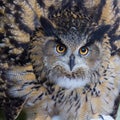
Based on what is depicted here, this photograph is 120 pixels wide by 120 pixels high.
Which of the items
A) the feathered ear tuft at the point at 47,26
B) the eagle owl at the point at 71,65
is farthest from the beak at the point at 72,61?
the feathered ear tuft at the point at 47,26

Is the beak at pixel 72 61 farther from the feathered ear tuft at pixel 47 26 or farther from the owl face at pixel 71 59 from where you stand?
the feathered ear tuft at pixel 47 26

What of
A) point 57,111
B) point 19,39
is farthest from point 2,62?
point 57,111

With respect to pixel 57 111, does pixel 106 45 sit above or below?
above

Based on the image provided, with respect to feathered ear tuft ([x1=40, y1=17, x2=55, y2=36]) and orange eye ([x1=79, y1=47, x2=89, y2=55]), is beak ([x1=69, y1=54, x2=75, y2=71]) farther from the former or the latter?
feathered ear tuft ([x1=40, y1=17, x2=55, y2=36])

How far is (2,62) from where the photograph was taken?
411 centimetres

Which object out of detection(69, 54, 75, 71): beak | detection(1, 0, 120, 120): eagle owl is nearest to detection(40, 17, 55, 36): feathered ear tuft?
detection(1, 0, 120, 120): eagle owl

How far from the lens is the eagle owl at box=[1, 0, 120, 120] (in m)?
3.94

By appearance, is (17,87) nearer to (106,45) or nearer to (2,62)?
(2,62)

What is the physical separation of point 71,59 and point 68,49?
0.17 feet

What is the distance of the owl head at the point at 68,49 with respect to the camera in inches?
154

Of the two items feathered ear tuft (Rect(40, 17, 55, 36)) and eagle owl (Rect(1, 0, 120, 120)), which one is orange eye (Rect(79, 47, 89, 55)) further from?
feathered ear tuft (Rect(40, 17, 55, 36))

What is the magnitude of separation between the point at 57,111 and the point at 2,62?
43 centimetres

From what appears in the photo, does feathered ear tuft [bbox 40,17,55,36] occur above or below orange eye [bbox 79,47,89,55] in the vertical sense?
above

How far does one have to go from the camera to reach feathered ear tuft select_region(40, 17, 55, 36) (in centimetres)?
397
